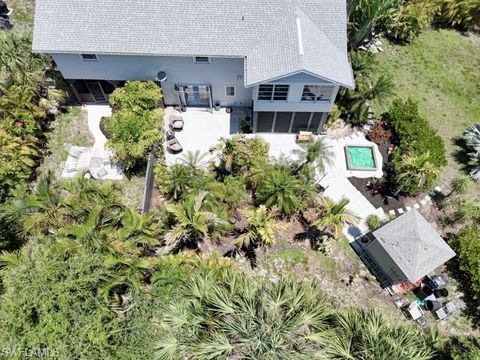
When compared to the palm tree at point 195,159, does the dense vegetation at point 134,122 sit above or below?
above

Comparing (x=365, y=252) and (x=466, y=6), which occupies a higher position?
(x=466, y=6)

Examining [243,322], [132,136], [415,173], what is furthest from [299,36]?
[243,322]

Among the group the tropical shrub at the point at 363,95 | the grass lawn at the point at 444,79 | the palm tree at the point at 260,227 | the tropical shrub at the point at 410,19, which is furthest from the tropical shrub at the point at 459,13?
the palm tree at the point at 260,227

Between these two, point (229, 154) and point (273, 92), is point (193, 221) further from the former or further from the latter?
point (273, 92)

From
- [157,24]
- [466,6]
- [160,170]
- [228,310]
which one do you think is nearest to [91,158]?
[160,170]

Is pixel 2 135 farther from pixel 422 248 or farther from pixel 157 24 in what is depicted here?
pixel 422 248

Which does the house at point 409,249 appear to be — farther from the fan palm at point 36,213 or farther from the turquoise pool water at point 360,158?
the fan palm at point 36,213

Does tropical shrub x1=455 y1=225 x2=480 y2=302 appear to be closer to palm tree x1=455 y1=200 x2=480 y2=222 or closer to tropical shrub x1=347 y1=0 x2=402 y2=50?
palm tree x1=455 y1=200 x2=480 y2=222
